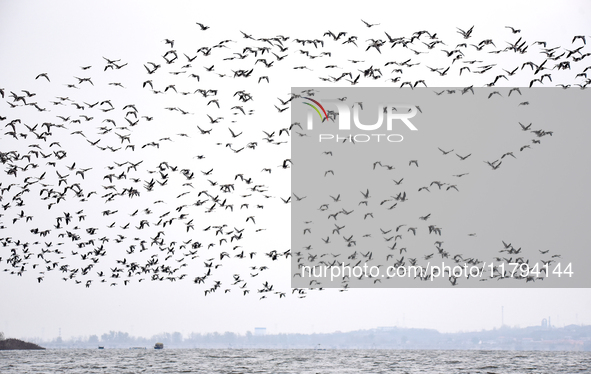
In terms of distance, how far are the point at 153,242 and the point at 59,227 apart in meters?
8.29

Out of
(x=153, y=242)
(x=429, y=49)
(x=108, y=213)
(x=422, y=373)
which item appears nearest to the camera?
(x=429, y=49)

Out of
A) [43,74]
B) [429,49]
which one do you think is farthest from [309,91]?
[43,74]

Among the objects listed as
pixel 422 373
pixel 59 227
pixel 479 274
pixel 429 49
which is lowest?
pixel 422 373

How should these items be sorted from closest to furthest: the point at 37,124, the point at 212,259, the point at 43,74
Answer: the point at 43,74
the point at 37,124
the point at 212,259

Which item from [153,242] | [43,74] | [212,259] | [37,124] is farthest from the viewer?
[212,259]

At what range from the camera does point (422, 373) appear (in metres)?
77.8

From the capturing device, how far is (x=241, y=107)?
43.4 m

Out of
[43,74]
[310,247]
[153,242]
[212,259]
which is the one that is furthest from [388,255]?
[43,74]

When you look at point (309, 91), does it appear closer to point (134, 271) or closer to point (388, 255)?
point (388, 255)

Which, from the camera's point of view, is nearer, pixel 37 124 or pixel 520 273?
pixel 37 124

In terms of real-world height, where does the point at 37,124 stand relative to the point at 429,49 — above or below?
below

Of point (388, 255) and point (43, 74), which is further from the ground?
point (43, 74)

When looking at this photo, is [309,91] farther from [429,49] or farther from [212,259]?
[212,259]

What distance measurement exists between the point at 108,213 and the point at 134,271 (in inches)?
326
